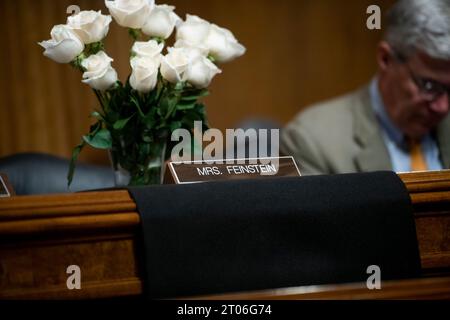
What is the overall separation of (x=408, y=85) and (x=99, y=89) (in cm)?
118

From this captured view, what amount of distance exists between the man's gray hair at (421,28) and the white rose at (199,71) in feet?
3.32

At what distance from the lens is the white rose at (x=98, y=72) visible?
1.36m

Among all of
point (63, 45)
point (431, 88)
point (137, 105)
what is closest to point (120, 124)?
point (137, 105)

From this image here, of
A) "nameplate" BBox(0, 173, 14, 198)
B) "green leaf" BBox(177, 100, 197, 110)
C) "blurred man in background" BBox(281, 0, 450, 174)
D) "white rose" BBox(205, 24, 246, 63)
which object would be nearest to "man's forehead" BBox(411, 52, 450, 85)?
"blurred man in background" BBox(281, 0, 450, 174)

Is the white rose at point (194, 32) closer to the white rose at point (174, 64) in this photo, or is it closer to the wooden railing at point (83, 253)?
the white rose at point (174, 64)

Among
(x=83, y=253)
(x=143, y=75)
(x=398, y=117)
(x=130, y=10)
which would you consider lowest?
(x=83, y=253)

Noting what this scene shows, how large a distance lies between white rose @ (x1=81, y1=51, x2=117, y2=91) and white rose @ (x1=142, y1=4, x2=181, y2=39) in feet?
0.35

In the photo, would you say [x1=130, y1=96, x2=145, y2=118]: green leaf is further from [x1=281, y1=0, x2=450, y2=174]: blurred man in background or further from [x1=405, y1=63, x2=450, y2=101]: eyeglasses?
[x1=405, y1=63, x2=450, y2=101]: eyeglasses

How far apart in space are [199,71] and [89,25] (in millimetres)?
212

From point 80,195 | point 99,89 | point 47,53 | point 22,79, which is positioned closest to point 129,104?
point 99,89

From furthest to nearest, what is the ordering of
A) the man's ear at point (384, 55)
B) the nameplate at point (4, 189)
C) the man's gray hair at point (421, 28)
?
the man's ear at point (384, 55) → the man's gray hair at point (421, 28) → the nameplate at point (4, 189)

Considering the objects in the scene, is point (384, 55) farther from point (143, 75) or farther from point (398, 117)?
point (143, 75)

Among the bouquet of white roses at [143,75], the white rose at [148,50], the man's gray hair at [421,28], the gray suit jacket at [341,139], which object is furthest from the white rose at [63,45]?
the man's gray hair at [421,28]

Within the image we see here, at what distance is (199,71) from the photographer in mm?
1404
